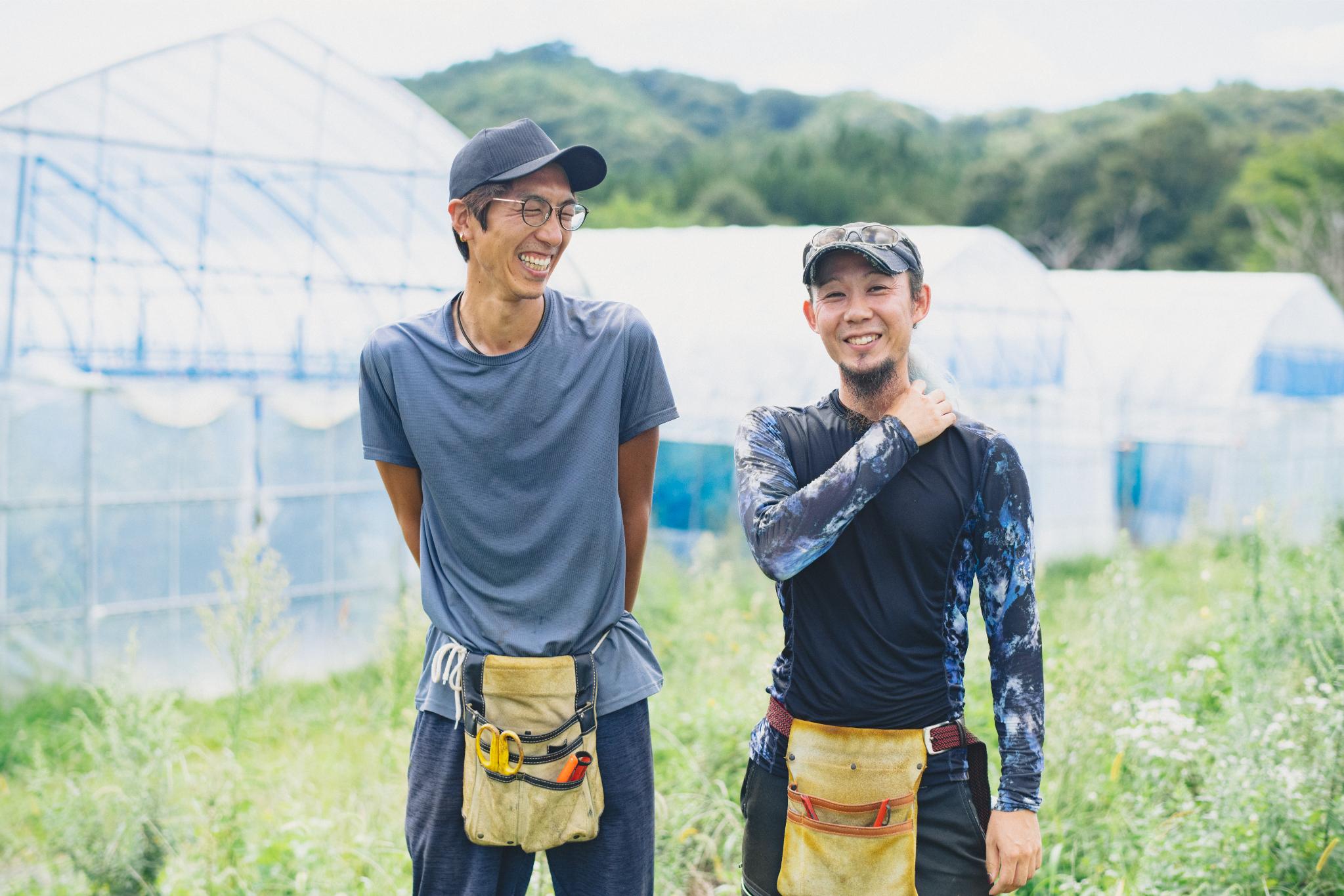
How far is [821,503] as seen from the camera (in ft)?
6.14

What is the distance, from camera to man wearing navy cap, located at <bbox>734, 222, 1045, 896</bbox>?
1940mm

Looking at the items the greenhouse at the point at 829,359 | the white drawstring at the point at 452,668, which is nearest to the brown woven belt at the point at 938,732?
the white drawstring at the point at 452,668

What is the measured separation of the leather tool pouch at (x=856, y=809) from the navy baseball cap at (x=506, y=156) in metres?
1.07

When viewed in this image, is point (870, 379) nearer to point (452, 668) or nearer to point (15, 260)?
point (452, 668)

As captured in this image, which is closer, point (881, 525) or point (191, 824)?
point (881, 525)

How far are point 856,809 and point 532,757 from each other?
568 mm

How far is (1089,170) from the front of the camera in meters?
36.4

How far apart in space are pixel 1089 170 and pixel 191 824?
37221mm

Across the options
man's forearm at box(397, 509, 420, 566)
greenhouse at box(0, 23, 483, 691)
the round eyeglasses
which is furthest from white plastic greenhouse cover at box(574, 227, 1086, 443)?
the round eyeglasses

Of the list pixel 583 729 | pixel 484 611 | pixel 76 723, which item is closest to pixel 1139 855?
pixel 583 729

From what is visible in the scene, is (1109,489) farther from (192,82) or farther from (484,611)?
(484,611)

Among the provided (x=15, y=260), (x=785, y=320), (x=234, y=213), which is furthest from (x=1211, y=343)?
(x=15, y=260)

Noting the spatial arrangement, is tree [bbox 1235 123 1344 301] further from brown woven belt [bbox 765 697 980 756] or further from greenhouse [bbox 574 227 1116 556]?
brown woven belt [bbox 765 697 980 756]

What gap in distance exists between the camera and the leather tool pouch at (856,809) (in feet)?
6.38
